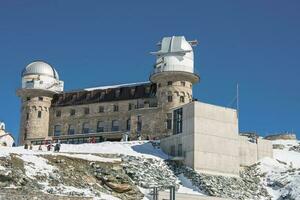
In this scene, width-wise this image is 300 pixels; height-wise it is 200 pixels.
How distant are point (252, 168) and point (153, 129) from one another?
59.2 ft

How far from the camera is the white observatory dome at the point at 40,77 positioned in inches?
3883

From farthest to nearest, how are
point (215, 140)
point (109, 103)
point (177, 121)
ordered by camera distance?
point (109, 103)
point (177, 121)
point (215, 140)

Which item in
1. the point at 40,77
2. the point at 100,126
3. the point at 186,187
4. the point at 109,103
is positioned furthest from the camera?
the point at 40,77

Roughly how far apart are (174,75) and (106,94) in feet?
46.3

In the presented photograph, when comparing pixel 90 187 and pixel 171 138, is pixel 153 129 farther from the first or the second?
pixel 90 187

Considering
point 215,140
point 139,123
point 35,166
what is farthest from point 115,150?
point 139,123

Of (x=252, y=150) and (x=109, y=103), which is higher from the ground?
(x=109, y=103)

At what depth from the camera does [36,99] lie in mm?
98562

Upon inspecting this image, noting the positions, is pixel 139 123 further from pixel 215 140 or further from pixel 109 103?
pixel 215 140

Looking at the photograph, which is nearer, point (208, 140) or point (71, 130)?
point (208, 140)

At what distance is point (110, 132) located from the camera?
94.8 meters

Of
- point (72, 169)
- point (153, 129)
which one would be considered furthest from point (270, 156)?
point (72, 169)

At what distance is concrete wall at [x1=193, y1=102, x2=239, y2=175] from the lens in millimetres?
71312

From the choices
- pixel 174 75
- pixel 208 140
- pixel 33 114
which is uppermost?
pixel 174 75
